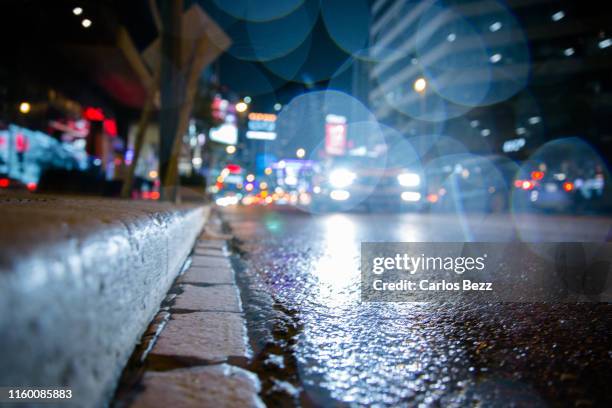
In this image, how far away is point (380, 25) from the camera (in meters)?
67.2

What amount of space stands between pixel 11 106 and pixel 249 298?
10.6 m

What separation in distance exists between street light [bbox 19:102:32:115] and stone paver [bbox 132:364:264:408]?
456 inches

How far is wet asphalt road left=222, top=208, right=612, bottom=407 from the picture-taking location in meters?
1.26

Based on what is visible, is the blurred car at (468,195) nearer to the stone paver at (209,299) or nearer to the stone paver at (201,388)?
the stone paver at (209,299)

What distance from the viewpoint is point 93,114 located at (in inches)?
563

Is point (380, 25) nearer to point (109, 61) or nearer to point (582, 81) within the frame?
point (582, 81)

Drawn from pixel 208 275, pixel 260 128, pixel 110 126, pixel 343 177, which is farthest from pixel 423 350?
pixel 260 128

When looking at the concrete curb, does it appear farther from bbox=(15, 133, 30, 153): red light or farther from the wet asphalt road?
bbox=(15, 133, 30, 153): red light

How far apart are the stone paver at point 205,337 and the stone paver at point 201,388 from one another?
0.12 meters

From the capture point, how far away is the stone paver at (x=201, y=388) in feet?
3.60

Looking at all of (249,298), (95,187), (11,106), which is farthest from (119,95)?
(249,298)
